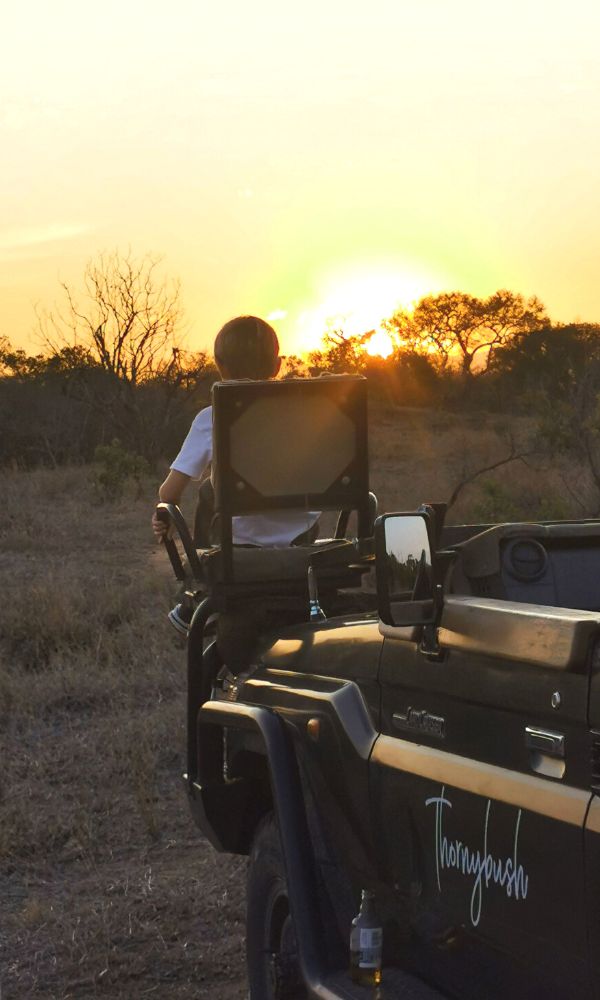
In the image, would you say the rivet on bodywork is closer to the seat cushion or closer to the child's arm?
the seat cushion

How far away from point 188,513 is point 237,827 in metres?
15.2

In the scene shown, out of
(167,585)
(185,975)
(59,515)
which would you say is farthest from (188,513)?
(185,975)

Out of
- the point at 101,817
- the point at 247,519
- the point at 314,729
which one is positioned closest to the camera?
the point at 314,729

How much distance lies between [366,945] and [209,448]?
5.75ft

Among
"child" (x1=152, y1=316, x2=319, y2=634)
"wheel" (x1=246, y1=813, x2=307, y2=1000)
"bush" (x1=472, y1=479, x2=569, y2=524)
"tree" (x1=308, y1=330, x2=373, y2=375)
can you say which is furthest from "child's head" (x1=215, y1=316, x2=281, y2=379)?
"tree" (x1=308, y1=330, x2=373, y2=375)

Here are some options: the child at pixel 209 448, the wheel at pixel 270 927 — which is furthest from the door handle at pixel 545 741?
the child at pixel 209 448

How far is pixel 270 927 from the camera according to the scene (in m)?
3.19

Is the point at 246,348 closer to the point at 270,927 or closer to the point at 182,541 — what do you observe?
the point at 182,541

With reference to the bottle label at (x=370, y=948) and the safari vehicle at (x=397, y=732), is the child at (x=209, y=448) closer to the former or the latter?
the safari vehicle at (x=397, y=732)

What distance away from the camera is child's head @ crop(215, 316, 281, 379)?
3855 millimetres

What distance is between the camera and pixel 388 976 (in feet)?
8.35

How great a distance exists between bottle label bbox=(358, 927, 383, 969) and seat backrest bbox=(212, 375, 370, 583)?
107 cm

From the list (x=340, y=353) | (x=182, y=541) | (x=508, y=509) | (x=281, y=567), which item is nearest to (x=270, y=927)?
(x=281, y=567)

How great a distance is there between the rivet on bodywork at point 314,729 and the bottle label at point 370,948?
413 mm
